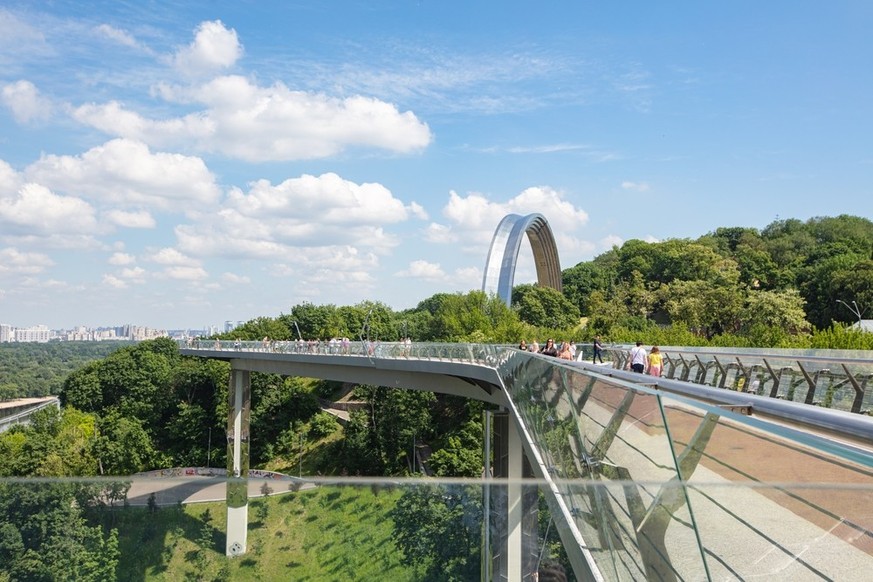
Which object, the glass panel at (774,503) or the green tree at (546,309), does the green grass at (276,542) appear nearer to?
the glass panel at (774,503)

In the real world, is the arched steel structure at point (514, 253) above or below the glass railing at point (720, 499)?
above

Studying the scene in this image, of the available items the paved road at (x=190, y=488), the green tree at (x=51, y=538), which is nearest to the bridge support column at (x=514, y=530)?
the paved road at (x=190, y=488)

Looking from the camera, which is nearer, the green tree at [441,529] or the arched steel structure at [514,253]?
the green tree at [441,529]

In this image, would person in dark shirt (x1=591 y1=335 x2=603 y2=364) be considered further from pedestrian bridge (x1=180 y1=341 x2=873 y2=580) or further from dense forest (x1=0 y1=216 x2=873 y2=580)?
pedestrian bridge (x1=180 y1=341 x2=873 y2=580)

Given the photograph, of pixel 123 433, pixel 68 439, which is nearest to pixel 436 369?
pixel 68 439

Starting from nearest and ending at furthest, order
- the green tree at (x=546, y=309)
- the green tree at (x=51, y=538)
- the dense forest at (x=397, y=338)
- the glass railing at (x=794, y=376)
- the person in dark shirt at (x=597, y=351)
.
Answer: the green tree at (x=51, y=538)
the glass railing at (x=794, y=376)
the person in dark shirt at (x=597, y=351)
the dense forest at (x=397, y=338)
the green tree at (x=546, y=309)

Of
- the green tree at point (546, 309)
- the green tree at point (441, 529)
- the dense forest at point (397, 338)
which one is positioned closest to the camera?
the green tree at point (441, 529)
